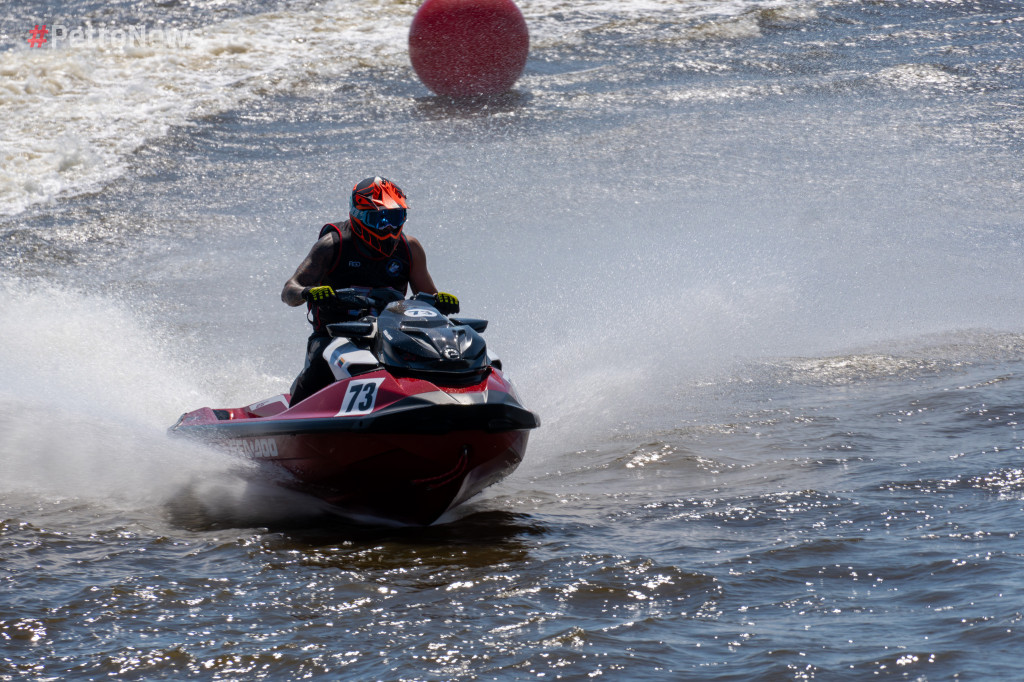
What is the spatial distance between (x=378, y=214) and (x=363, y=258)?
0.28m

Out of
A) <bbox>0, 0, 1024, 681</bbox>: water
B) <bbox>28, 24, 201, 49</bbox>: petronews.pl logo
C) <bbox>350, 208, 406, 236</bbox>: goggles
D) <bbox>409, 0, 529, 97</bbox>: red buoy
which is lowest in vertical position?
<bbox>0, 0, 1024, 681</bbox>: water

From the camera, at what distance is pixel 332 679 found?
3.71m

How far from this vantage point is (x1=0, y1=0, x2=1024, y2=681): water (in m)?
4.17

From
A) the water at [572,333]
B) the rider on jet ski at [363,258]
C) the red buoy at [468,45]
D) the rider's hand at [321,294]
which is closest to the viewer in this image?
the water at [572,333]

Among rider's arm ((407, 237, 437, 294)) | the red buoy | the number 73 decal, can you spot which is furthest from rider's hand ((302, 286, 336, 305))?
the red buoy

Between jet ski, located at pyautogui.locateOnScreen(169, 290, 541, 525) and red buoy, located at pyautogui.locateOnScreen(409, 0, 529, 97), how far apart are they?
11345 millimetres

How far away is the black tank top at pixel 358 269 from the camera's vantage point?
6.18 m

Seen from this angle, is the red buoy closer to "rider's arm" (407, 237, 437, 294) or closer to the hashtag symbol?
the hashtag symbol

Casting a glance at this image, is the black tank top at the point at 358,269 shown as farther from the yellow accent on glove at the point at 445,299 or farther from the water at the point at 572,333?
the water at the point at 572,333

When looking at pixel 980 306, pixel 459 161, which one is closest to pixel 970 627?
pixel 980 306

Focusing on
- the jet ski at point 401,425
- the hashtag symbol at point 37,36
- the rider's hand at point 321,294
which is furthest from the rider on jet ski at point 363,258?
the hashtag symbol at point 37,36

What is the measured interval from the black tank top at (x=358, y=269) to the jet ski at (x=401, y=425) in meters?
0.61

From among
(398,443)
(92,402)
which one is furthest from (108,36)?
(398,443)

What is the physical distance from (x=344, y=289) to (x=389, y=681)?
2.68 m
